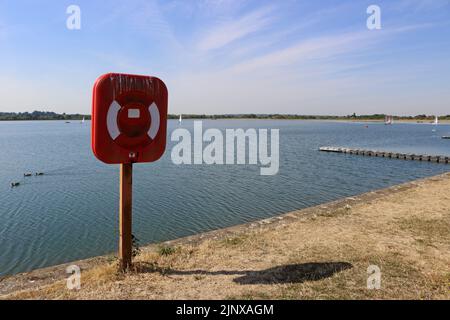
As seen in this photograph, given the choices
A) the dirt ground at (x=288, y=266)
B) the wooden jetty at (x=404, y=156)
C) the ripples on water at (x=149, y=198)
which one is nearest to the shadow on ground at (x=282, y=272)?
the dirt ground at (x=288, y=266)

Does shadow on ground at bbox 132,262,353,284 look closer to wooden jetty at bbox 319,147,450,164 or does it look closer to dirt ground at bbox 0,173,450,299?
dirt ground at bbox 0,173,450,299

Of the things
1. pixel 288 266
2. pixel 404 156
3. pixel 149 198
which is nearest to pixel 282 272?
pixel 288 266

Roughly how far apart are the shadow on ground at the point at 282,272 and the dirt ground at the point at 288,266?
0.02 m

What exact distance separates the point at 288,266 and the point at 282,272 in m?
0.31

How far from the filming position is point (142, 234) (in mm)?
11883

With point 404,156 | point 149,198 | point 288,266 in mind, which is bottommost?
point 149,198

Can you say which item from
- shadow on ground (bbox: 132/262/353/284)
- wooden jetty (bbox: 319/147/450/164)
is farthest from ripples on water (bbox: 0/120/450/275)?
shadow on ground (bbox: 132/262/353/284)

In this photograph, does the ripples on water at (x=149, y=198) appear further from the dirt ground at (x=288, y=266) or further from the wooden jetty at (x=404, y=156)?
the dirt ground at (x=288, y=266)

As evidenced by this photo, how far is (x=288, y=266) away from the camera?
5.66m

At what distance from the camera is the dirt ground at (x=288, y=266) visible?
15.3 feet

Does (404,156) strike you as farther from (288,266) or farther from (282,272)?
(282,272)

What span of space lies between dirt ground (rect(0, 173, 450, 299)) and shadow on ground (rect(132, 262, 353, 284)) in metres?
0.02
